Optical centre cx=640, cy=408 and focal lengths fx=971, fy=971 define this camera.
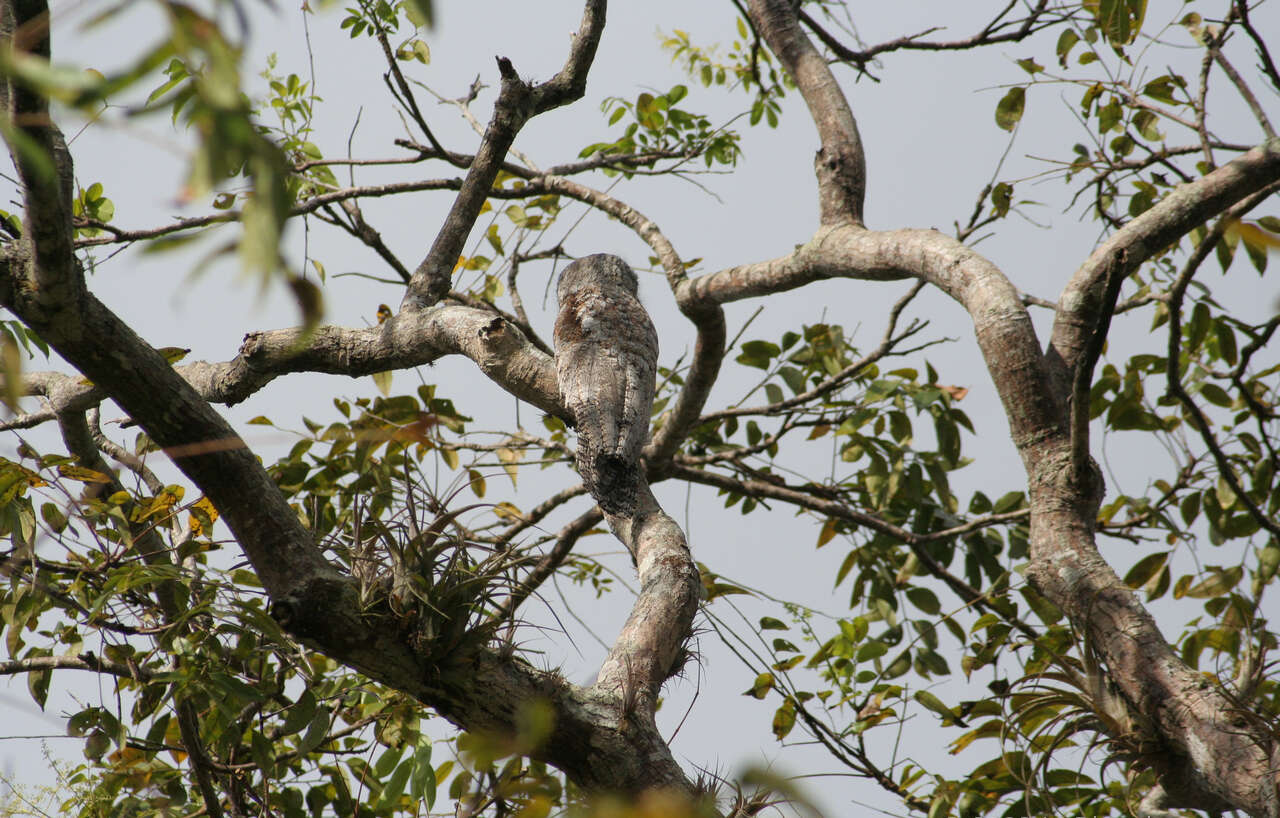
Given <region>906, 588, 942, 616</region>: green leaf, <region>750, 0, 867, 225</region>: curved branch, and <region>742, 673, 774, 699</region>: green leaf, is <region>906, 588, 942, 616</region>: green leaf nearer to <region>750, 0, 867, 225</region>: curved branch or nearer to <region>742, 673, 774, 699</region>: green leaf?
<region>742, 673, 774, 699</region>: green leaf

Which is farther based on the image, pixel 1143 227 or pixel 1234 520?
pixel 1234 520

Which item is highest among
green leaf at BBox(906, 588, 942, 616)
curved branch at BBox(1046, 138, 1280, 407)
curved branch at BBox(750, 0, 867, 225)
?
curved branch at BBox(750, 0, 867, 225)

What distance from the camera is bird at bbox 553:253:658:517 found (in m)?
1.60

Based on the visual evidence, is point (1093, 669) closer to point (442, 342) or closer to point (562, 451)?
point (442, 342)

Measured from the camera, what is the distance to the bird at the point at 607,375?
1.60m

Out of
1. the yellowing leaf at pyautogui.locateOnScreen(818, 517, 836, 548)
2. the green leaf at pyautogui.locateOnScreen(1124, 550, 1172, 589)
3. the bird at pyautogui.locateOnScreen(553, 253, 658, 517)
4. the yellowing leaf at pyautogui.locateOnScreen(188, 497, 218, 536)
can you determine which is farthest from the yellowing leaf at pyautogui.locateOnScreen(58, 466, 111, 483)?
the green leaf at pyautogui.locateOnScreen(1124, 550, 1172, 589)

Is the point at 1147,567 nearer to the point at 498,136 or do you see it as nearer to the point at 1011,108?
the point at 1011,108

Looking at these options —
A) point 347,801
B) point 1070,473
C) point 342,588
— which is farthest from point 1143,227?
point 347,801

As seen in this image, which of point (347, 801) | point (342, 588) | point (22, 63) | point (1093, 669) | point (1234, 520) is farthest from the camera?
point (1234, 520)

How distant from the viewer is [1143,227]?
6.23 ft

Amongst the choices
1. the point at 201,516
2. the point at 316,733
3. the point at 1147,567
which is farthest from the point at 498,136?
the point at 1147,567

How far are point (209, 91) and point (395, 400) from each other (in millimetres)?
2620

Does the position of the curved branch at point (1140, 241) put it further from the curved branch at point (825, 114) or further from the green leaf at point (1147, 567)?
the green leaf at point (1147, 567)

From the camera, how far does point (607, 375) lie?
165 centimetres
